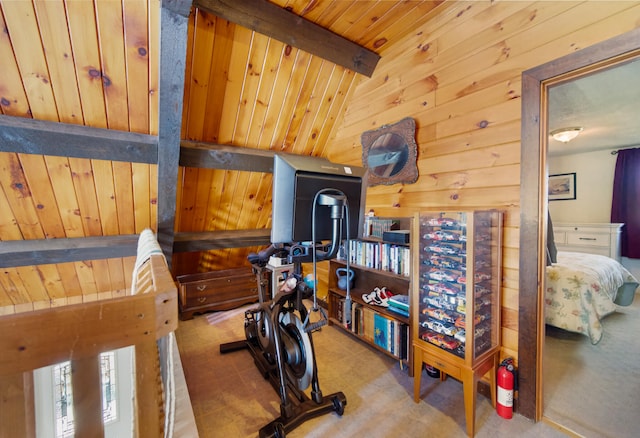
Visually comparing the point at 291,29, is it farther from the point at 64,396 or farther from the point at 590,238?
the point at 590,238

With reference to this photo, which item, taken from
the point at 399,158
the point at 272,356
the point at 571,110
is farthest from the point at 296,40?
the point at 571,110

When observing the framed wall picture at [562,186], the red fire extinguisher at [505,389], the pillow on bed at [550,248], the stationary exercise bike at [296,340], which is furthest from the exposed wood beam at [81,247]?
the framed wall picture at [562,186]

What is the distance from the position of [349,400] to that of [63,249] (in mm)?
2526

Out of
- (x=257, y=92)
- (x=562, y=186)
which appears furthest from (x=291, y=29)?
(x=562, y=186)

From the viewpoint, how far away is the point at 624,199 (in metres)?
4.13

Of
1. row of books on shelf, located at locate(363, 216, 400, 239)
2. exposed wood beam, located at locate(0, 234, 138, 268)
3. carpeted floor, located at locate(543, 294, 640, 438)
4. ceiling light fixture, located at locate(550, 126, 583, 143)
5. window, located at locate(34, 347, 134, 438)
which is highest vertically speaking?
ceiling light fixture, located at locate(550, 126, 583, 143)

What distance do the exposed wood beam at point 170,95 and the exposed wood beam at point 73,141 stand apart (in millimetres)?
145

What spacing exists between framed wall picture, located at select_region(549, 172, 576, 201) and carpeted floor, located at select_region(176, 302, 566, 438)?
4.71m

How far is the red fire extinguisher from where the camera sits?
1646 mm

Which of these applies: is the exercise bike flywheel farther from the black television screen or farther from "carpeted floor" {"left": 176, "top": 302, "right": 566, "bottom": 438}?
the black television screen

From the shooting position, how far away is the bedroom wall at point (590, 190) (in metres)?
4.31

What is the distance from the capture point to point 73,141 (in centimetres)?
169

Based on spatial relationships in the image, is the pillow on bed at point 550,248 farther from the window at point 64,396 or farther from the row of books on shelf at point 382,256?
the window at point 64,396

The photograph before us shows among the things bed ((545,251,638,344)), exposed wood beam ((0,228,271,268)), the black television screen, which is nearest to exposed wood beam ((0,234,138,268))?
exposed wood beam ((0,228,271,268))
